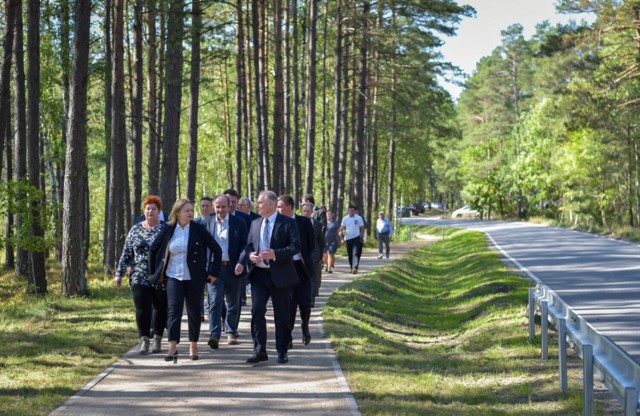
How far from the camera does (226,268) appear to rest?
41.2 ft

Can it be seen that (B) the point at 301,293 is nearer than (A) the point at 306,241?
No

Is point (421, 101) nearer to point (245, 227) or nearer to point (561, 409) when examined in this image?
point (245, 227)

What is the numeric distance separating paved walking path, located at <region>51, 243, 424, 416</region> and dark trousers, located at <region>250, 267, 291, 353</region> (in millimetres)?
289

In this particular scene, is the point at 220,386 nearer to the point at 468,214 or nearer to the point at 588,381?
the point at 588,381

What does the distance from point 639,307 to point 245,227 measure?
7620mm

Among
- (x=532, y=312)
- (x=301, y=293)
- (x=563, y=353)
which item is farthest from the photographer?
(x=532, y=312)

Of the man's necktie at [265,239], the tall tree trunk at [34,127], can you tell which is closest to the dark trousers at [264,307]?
the man's necktie at [265,239]

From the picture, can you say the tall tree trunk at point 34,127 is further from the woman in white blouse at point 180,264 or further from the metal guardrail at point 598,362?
the metal guardrail at point 598,362

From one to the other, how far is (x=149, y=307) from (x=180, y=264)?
1014 millimetres

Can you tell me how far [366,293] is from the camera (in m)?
21.1

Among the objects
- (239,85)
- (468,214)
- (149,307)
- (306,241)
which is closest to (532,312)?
(306,241)

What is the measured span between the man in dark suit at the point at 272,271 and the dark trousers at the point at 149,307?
1256 millimetres

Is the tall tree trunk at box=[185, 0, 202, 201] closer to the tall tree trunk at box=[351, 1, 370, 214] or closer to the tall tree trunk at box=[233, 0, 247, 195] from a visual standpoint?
the tall tree trunk at box=[233, 0, 247, 195]

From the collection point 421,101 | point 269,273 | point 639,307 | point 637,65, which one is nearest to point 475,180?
point 421,101
